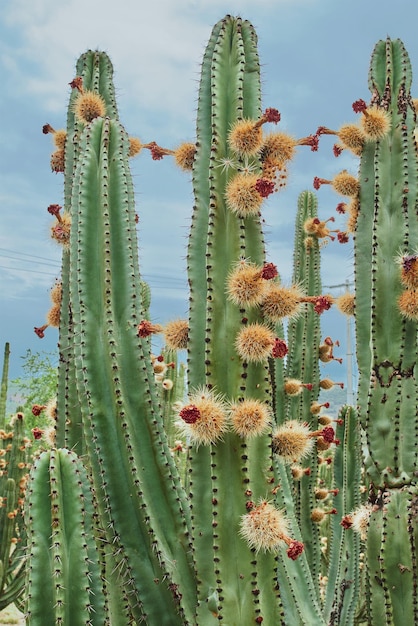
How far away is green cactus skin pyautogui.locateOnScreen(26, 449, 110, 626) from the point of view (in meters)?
2.76

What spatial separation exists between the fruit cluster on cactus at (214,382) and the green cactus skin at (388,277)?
0.5 inches

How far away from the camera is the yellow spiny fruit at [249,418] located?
282cm

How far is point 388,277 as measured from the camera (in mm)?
4543

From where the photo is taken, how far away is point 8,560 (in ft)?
35.0

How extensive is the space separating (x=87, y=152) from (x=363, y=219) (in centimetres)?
220

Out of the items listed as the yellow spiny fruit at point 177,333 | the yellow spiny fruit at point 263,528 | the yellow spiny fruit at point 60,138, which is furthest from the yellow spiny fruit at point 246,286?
the yellow spiny fruit at point 60,138

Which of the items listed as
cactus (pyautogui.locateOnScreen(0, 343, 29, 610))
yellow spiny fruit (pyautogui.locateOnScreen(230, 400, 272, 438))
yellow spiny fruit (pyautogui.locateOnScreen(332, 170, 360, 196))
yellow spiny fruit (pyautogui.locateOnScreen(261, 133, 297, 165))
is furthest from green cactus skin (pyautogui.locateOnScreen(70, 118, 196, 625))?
cactus (pyautogui.locateOnScreen(0, 343, 29, 610))

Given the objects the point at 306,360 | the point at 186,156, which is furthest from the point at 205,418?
the point at 306,360

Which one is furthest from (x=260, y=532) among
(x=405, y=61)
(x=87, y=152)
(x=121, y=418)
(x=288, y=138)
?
(x=405, y=61)

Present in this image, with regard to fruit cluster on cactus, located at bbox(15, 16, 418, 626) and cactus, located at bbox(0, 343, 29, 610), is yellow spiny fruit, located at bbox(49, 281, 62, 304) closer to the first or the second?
fruit cluster on cactus, located at bbox(15, 16, 418, 626)

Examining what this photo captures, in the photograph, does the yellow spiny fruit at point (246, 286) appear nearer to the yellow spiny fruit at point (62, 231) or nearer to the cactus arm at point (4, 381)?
the yellow spiny fruit at point (62, 231)

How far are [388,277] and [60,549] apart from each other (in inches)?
110

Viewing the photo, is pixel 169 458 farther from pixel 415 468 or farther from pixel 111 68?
pixel 111 68

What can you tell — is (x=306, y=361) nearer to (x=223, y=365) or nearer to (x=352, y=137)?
(x=352, y=137)
